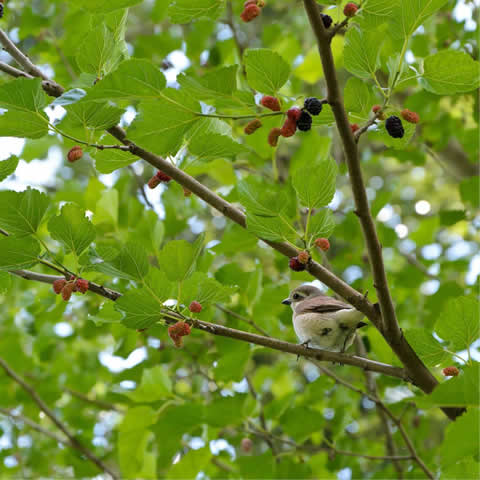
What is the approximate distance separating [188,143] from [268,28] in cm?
297

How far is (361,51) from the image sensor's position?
6.08ft

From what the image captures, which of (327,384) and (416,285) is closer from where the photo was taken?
(327,384)

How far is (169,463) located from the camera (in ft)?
12.2

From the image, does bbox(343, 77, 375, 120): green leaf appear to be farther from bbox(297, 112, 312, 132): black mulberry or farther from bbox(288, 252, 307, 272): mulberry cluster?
bbox(288, 252, 307, 272): mulberry cluster

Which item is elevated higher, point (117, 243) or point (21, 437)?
point (117, 243)

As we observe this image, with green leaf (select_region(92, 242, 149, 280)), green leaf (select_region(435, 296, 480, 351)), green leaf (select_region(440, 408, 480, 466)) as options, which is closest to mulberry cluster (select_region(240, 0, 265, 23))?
green leaf (select_region(92, 242, 149, 280))

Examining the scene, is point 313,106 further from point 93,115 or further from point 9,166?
point 9,166

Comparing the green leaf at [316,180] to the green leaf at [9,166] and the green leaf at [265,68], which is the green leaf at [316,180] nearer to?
the green leaf at [265,68]

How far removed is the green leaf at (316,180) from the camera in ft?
6.20

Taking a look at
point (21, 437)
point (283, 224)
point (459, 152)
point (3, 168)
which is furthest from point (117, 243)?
point (459, 152)

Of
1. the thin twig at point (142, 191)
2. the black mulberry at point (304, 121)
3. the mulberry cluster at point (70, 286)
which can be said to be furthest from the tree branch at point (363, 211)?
the thin twig at point (142, 191)

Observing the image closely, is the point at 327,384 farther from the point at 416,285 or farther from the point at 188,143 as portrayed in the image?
the point at 188,143

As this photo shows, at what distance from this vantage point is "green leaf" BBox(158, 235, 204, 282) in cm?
208

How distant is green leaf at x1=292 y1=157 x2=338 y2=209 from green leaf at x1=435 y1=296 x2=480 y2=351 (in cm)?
60
